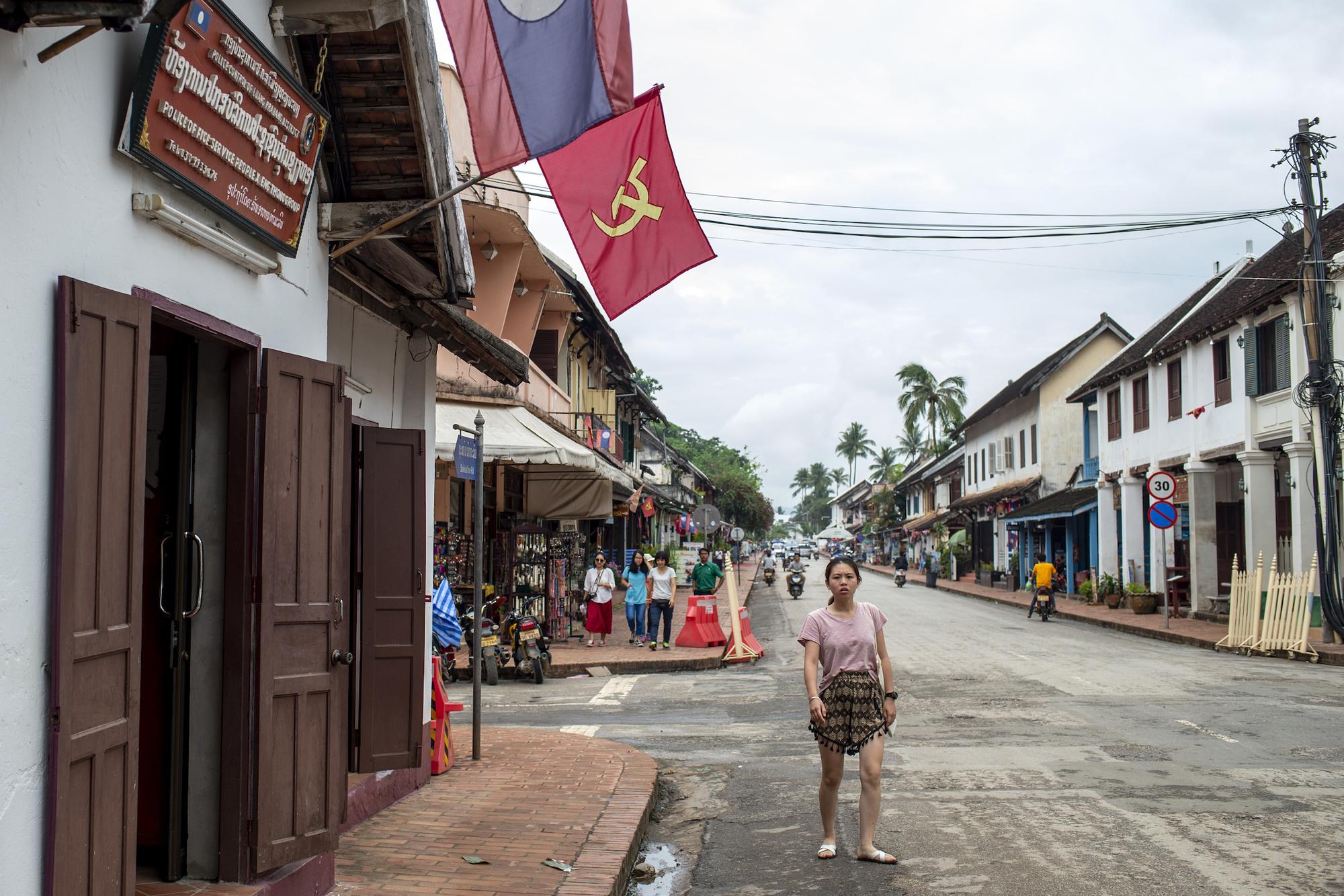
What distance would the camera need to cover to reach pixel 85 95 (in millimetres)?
4078

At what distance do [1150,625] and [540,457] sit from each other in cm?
1529

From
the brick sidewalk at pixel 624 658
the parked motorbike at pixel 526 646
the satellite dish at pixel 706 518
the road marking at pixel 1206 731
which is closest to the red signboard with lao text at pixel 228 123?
the road marking at pixel 1206 731

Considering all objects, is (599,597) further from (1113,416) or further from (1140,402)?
(1113,416)

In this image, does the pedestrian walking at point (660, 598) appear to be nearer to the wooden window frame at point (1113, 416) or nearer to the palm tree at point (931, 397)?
the wooden window frame at point (1113, 416)

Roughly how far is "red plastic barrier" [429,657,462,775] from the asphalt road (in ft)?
5.31

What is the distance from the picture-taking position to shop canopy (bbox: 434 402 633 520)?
50.7 feet

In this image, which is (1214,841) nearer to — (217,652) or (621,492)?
(217,652)

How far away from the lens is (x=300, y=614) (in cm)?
550

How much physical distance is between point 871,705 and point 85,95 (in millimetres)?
4867

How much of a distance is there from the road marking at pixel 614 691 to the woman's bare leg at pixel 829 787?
6.82 metres

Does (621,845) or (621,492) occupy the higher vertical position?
(621,492)

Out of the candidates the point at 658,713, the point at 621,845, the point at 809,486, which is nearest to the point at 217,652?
the point at 621,845

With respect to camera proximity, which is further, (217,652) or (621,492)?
(621,492)

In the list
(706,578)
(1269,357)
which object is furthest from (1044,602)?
(706,578)
